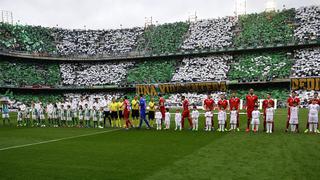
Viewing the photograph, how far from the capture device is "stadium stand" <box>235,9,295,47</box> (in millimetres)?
51088

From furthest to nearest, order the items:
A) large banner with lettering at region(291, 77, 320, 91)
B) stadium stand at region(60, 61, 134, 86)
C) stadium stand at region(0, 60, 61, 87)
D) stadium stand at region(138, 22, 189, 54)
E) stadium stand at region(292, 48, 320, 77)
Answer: stadium stand at region(138, 22, 189, 54)
stadium stand at region(60, 61, 134, 86)
stadium stand at region(0, 60, 61, 87)
stadium stand at region(292, 48, 320, 77)
large banner with lettering at region(291, 77, 320, 91)

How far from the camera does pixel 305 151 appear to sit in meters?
11.5

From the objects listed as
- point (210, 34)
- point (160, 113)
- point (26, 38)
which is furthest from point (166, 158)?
point (26, 38)

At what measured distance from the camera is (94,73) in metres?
60.6

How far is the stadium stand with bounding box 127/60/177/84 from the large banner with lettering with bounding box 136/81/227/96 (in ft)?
4.29

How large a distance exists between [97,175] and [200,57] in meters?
48.4

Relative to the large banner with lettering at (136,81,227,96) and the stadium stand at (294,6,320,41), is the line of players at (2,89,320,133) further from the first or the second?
the stadium stand at (294,6,320,41)

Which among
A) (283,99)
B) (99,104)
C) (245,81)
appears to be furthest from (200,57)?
(99,104)

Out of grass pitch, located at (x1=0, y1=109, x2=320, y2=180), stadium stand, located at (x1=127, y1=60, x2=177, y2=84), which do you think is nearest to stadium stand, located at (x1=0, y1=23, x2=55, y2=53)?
stadium stand, located at (x1=127, y1=60, x2=177, y2=84)

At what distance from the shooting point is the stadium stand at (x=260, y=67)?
46.9 metres

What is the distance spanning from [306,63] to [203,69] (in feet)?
49.7

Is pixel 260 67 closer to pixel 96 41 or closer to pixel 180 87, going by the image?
pixel 180 87

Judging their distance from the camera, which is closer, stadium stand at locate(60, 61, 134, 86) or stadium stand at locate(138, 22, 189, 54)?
stadium stand at locate(60, 61, 134, 86)

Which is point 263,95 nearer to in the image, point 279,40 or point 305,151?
point 279,40
